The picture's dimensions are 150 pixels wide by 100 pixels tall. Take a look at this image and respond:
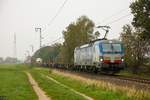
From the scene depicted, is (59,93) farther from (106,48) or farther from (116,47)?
(116,47)

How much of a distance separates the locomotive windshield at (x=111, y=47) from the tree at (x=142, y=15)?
460cm

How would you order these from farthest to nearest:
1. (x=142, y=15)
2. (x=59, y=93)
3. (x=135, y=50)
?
(x=135, y=50) → (x=142, y=15) → (x=59, y=93)

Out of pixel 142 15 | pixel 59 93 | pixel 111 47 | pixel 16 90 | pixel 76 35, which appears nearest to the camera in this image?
pixel 59 93

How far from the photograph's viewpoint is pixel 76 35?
380ft

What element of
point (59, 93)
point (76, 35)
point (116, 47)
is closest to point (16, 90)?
point (59, 93)

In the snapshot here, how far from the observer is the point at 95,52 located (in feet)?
157

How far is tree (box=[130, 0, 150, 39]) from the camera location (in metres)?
49.6

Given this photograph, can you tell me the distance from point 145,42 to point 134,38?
276 centimetres

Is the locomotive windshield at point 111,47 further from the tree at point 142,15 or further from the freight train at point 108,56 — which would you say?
the tree at point 142,15

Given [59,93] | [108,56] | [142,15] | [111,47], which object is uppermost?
[142,15]

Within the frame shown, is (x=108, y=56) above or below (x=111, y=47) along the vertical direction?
below

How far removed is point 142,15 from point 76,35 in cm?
6607

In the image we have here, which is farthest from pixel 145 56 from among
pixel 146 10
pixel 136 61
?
pixel 146 10

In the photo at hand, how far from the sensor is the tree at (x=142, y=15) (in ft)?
163
